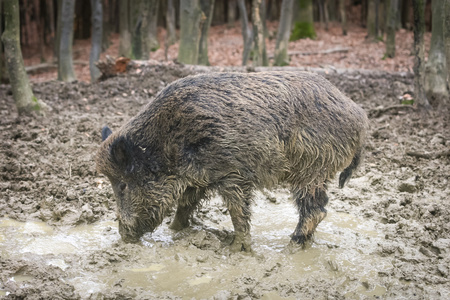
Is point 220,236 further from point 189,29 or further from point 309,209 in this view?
point 189,29

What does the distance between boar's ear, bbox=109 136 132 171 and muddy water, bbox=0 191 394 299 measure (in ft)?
2.69

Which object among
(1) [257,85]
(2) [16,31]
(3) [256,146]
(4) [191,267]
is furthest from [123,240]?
(2) [16,31]

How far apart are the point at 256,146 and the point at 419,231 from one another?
79.6 inches

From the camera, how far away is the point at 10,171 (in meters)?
6.64

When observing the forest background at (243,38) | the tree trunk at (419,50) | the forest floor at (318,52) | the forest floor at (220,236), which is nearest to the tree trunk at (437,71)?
the forest background at (243,38)

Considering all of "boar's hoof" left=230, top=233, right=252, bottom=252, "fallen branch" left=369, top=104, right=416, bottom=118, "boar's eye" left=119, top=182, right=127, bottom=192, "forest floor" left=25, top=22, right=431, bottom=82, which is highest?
"forest floor" left=25, top=22, right=431, bottom=82

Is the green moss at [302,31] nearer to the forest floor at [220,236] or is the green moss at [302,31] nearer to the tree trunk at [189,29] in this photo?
the tree trunk at [189,29]

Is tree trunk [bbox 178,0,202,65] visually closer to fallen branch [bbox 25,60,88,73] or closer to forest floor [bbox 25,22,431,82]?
forest floor [bbox 25,22,431,82]

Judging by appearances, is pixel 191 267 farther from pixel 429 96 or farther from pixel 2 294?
pixel 429 96

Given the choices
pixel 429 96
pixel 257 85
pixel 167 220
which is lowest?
pixel 167 220

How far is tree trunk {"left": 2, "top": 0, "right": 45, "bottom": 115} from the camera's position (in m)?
8.34

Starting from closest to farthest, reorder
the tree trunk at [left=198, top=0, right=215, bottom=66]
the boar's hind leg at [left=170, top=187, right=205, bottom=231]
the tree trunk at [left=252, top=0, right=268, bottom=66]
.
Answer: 1. the boar's hind leg at [left=170, top=187, right=205, bottom=231]
2. the tree trunk at [left=252, top=0, right=268, bottom=66]
3. the tree trunk at [left=198, top=0, right=215, bottom=66]

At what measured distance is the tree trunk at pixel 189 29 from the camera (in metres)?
13.2

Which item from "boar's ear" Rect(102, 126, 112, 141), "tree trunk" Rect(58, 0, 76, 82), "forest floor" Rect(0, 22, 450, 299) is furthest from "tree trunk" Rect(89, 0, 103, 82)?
"boar's ear" Rect(102, 126, 112, 141)
